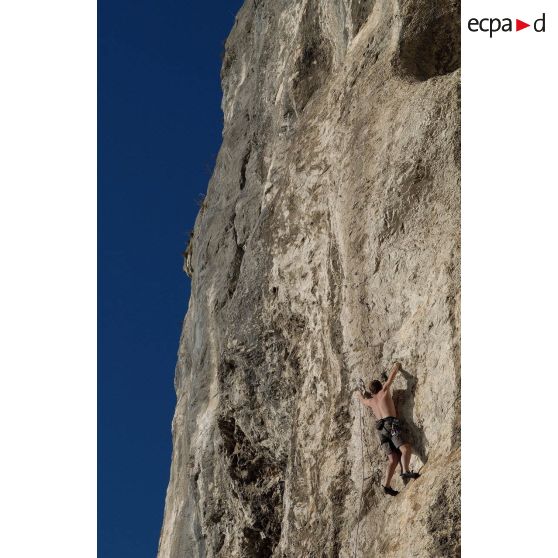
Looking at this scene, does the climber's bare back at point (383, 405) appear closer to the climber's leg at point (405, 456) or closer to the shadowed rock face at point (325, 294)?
the shadowed rock face at point (325, 294)

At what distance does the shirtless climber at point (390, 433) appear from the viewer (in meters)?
11.6

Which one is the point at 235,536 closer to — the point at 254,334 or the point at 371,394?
the point at 254,334

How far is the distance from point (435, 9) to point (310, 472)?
17.0 ft

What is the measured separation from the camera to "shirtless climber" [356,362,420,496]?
1165 centimetres

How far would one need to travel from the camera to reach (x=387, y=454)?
11789 mm

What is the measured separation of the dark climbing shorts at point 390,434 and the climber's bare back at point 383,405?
0.20 feet

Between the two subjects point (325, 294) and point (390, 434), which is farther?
point (325, 294)

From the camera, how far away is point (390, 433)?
1177cm

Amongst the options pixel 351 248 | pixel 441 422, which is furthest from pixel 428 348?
pixel 351 248
